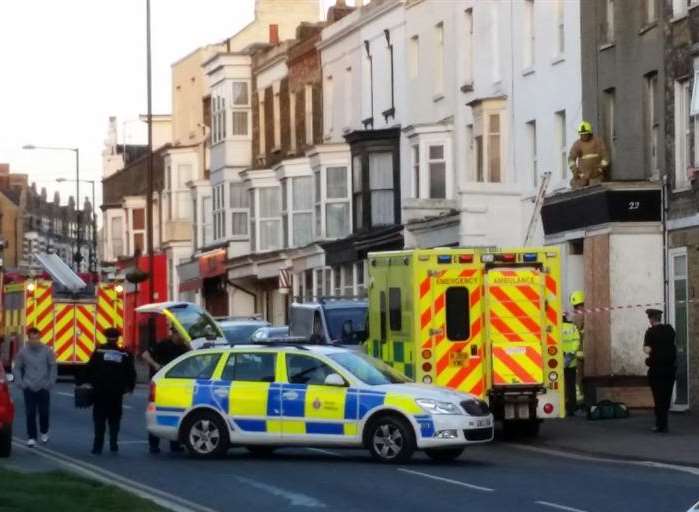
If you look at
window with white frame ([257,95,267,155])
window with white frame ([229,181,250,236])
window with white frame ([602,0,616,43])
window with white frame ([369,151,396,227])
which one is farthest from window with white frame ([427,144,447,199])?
Answer: window with white frame ([229,181,250,236])

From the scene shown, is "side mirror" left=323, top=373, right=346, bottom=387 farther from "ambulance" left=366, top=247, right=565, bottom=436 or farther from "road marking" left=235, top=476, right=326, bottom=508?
"ambulance" left=366, top=247, right=565, bottom=436

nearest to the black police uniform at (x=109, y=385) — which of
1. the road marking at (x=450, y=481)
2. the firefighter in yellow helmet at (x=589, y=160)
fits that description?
the road marking at (x=450, y=481)

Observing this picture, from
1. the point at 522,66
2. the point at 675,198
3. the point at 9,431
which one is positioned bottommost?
the point at 9,431

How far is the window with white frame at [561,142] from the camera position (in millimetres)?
43250

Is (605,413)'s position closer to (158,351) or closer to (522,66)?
(158,351)

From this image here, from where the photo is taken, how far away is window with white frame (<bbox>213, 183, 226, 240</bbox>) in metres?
73.3

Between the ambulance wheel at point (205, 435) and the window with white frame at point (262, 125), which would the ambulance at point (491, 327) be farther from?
the window with white frame at point (262, 125)

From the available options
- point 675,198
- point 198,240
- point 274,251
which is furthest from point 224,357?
point 198,240

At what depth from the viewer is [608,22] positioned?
40469 mm

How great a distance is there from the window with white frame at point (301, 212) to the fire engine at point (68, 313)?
37.3 feet

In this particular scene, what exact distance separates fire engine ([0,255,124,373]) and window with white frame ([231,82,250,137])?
1863 centimetres

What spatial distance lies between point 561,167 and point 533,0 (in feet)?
13.1

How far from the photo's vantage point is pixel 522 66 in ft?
149

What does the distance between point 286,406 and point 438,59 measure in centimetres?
2765
